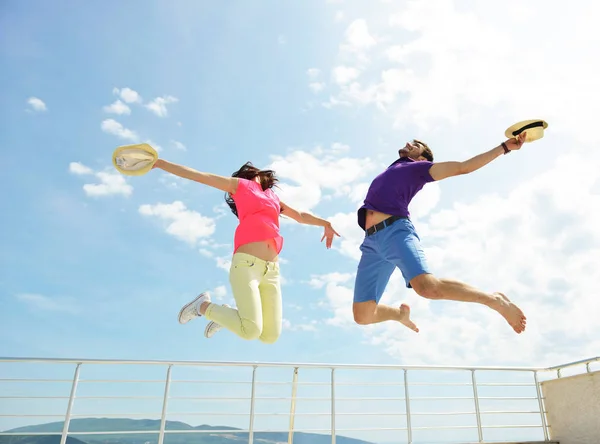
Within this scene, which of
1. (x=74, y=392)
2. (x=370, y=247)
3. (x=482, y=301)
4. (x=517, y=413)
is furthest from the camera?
(x=517, y=413)

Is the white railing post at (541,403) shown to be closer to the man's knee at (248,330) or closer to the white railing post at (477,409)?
the white railing post at (477,409)

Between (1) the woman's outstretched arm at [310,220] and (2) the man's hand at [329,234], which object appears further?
A: (2) the man's hand at [329,234]

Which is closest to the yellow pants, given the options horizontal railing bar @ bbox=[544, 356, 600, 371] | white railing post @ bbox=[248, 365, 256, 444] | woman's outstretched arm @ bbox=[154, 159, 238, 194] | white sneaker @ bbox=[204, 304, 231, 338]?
white sneaker @ bbox=[204, 304, 231, 338]

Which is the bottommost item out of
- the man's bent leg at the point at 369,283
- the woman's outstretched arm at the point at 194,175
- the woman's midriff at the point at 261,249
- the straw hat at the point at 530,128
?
the man's bent leg at the point at 369,283

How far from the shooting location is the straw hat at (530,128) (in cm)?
262

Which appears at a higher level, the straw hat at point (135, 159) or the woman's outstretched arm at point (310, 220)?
the woman's outstretched arm at point (310, 220)

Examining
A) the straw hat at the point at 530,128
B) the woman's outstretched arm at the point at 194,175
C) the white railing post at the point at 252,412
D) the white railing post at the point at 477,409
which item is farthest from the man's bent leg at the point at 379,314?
the white railing post at the point at 477,409

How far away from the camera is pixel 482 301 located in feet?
8.28

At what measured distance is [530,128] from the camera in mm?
2629

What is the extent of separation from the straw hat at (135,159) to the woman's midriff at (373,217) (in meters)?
1.35

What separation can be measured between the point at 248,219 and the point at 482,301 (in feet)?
4.78

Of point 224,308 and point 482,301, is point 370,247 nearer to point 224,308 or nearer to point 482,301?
point 482,301

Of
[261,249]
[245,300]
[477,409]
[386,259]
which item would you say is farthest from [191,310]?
[477,409]

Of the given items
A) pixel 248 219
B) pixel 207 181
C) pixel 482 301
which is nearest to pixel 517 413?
pixel 482 301
